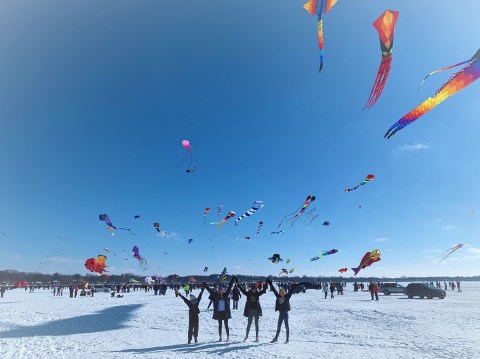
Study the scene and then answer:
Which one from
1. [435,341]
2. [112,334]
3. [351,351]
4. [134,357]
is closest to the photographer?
[134,357]

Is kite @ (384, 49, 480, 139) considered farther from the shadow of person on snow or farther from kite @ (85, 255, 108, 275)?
kite @ (85, 255, 108, 275)

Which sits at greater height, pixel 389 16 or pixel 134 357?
pixel 389 16

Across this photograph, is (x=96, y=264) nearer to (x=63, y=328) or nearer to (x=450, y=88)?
(x=63, y=328)

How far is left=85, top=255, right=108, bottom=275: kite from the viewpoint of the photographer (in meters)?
33.9

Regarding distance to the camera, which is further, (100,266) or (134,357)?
(100,266)

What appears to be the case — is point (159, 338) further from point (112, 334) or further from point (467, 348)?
point (467, 348)

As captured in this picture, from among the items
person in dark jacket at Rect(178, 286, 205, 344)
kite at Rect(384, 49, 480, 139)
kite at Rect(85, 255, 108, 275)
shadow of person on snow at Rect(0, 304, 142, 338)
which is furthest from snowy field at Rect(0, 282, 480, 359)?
kite at Rect(85, 255, 108, 275)

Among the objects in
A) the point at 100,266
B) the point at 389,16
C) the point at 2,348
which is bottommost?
the point at 2,348

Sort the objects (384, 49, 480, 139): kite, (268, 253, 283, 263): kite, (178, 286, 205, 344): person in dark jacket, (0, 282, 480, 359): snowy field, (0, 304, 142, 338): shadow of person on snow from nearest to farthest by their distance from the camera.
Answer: (384, 49, 480, 139): kite, (0, 282, 480, 359): snowy field, (178, 286, 205, 344): person in dark jacket, (0, 304, 142, 338): shadow of person on snow, (268, 253, 283, 263): kite

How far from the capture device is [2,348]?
9969 millimetres

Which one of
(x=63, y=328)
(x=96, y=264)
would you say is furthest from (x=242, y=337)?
(x=96, y=264)

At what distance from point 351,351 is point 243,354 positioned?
3.01m

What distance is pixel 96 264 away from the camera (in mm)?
34781

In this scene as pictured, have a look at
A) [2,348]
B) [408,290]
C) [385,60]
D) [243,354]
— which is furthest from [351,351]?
[408,290]
